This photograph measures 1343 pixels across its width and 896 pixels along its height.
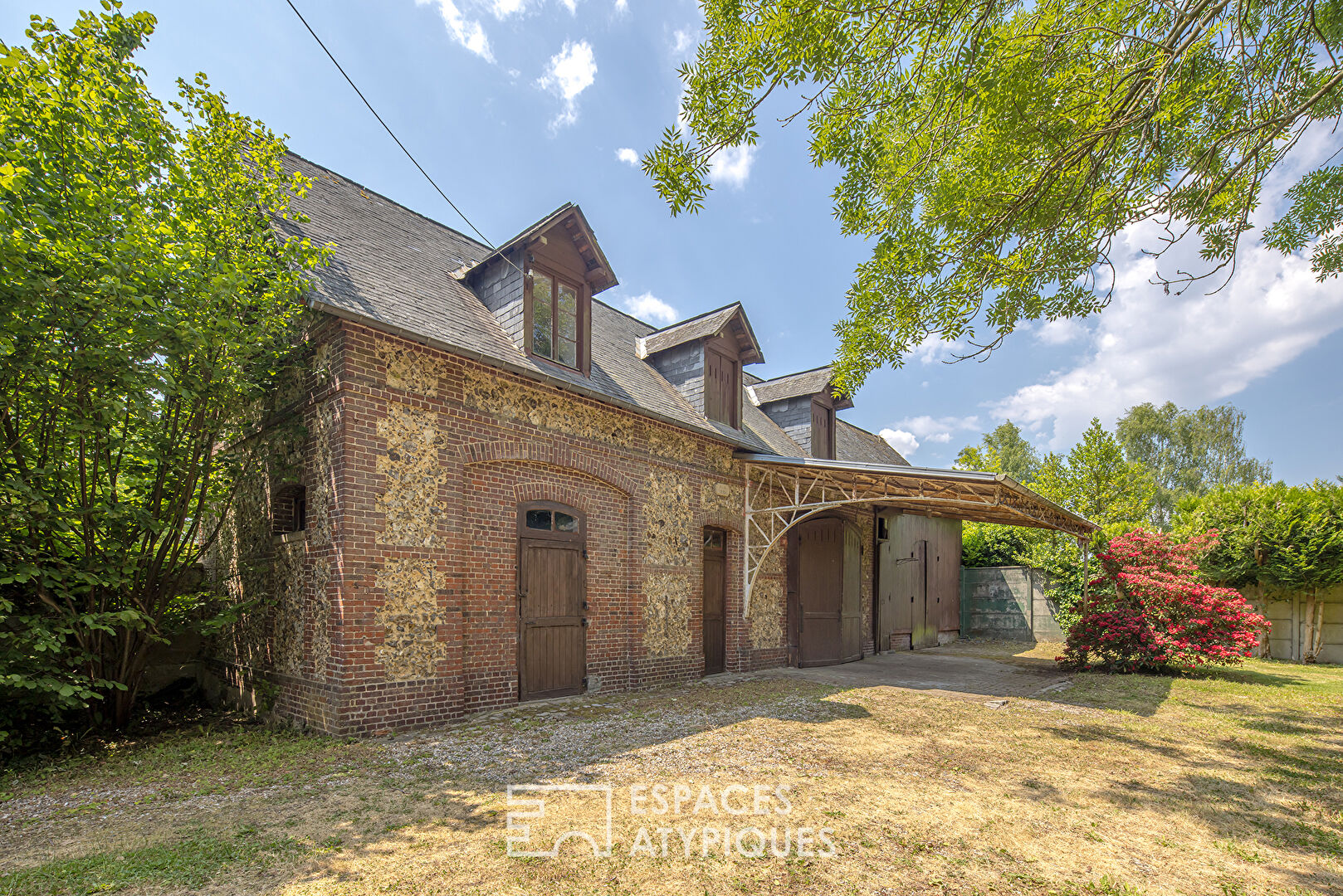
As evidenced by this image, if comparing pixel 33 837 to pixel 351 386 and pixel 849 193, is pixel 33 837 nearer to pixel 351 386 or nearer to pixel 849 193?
pixel 351 386

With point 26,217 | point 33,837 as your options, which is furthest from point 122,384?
point 33,837

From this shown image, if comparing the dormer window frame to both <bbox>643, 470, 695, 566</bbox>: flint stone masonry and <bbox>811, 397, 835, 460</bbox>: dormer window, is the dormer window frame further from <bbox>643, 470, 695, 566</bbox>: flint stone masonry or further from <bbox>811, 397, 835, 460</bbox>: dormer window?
<bbox>811, 397, 835, 460</bbox>: dormer window

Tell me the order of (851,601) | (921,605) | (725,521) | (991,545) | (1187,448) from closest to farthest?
1. (725,521)
2. (851,601)
3. (921,605)
4. (991,545)
5. (1187,448)

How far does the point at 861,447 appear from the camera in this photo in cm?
1878

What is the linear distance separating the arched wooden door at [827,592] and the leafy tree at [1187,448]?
29.6m

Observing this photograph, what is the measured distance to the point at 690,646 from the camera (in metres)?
10.1

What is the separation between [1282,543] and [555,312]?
15.5 m

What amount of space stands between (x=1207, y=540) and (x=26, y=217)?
61.3ft

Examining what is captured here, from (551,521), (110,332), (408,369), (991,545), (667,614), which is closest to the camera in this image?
(110,332)

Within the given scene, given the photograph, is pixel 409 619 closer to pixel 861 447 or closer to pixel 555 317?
pixel 555 317

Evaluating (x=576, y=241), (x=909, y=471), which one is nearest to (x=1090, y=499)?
(x=909, y=471)

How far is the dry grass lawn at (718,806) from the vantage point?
11.0ft

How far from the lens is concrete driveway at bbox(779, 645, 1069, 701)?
380 inches

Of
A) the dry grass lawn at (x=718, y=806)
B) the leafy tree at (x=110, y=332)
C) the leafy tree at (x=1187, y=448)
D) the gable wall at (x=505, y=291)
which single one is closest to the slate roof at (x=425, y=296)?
the gable wall at (x=505, y=291)
